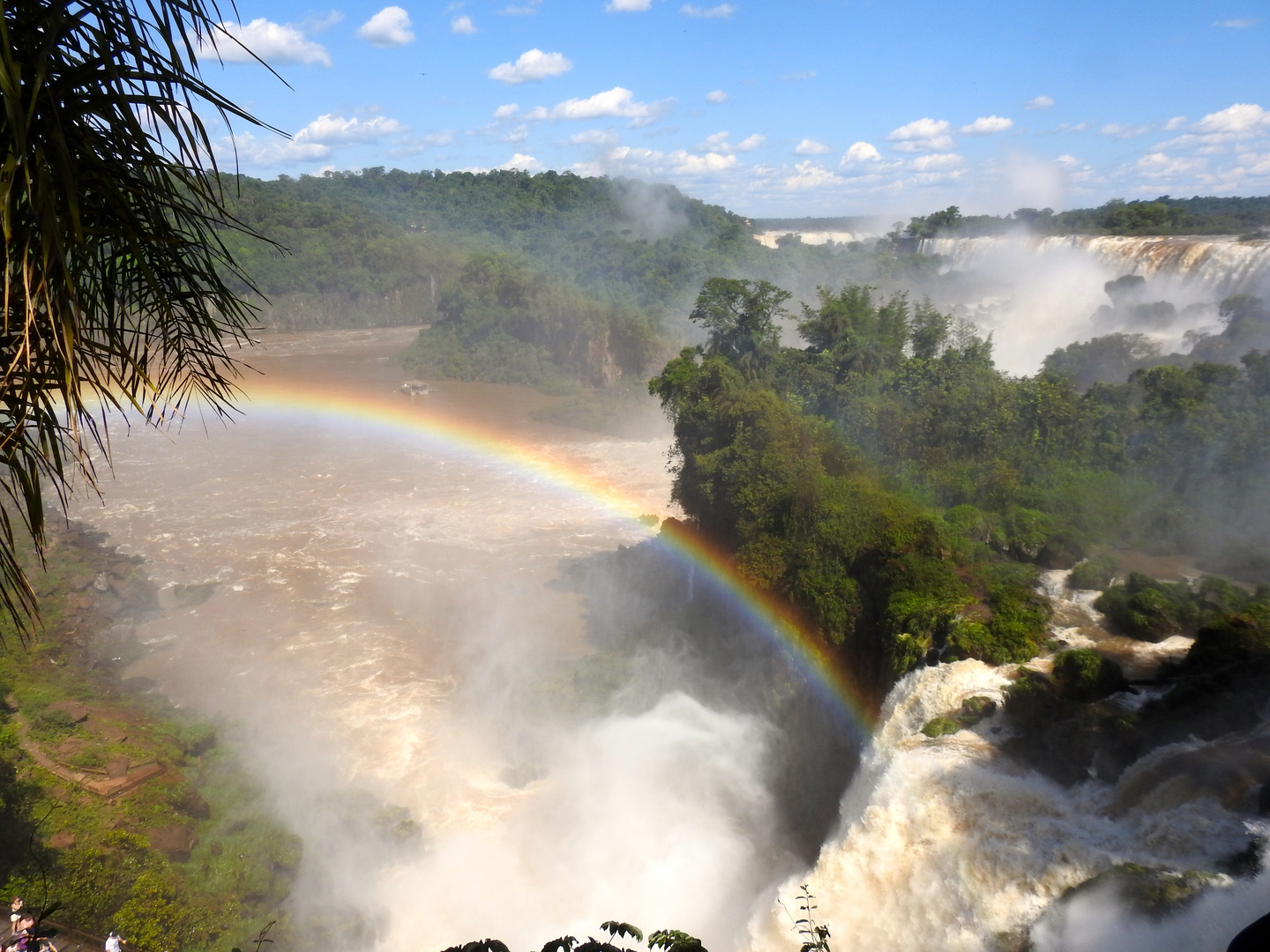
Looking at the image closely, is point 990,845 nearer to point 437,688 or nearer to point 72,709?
point 437,688

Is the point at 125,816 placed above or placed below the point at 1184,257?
below

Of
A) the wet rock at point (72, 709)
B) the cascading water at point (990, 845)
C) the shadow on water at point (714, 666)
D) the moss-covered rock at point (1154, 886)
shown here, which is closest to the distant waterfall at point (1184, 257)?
the shadow on water at point (714, 666)

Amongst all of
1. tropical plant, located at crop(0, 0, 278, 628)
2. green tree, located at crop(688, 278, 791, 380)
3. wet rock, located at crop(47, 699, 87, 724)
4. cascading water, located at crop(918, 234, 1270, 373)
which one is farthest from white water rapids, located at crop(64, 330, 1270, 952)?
cascading water, located at crop(918, 234, 1270, 373)

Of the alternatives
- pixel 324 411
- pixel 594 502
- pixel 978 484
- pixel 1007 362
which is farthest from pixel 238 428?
pixel 1007 362

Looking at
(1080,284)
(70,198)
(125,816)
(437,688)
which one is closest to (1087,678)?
(70,198)

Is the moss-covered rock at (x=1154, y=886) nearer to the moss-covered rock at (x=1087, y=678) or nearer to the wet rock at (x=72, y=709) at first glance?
the moss-covered rock at (x=1087, y=678)

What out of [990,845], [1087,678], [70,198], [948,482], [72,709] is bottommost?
[72,709]

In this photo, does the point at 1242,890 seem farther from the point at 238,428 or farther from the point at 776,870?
the point at 238,428
